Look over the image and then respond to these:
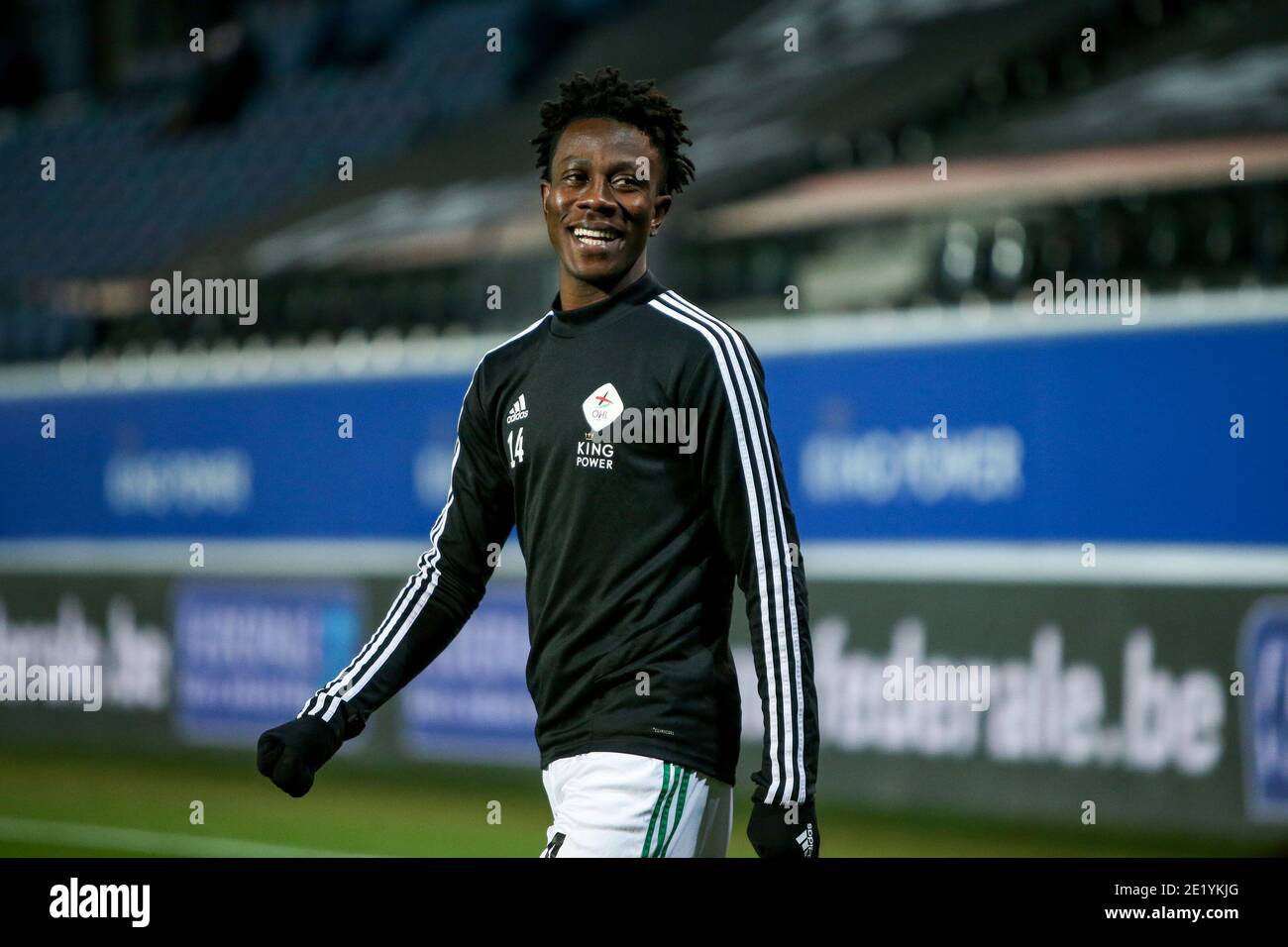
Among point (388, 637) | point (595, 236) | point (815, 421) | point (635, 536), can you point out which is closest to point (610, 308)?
point (595, 236)

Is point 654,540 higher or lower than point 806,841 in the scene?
higher

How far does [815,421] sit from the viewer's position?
24.8ft

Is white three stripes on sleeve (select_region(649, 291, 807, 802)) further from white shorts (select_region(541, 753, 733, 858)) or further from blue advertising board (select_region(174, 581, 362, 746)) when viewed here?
blue advertising board (select_region(174, 581, 362, 746))

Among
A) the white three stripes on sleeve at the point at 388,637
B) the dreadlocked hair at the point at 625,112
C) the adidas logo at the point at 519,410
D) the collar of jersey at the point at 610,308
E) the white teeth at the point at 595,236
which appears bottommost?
the white three stripes on sleeve at the point at 388,637

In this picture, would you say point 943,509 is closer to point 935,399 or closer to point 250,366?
point 935,399

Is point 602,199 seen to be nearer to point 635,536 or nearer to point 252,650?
point 635,536

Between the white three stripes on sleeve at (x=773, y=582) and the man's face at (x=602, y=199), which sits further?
the man's face at (x=602, y=199)

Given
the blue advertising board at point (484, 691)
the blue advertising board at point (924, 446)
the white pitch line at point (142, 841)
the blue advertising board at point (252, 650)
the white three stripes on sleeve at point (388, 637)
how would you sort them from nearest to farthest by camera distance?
the white three stripes on sleeve at point (388, 637) < the blue advertising board at point (924, 446) < the white pitch line at point (142, 841) < the blue advertising board at point (484, 691) < the blue advertising board at point (252, 650)

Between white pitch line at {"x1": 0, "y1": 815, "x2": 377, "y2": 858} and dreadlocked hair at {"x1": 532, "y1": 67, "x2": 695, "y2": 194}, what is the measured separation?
14.9ft

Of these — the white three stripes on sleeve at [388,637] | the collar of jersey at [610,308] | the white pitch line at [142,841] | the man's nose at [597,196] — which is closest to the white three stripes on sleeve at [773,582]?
the collar of jersey at [610,308]

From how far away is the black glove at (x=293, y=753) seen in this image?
2990 mm

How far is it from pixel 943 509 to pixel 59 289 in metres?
6.84

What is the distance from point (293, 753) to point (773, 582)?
81cm

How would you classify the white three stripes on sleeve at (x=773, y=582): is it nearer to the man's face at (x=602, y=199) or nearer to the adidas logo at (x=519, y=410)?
the man's face at (x=602, y=199)
